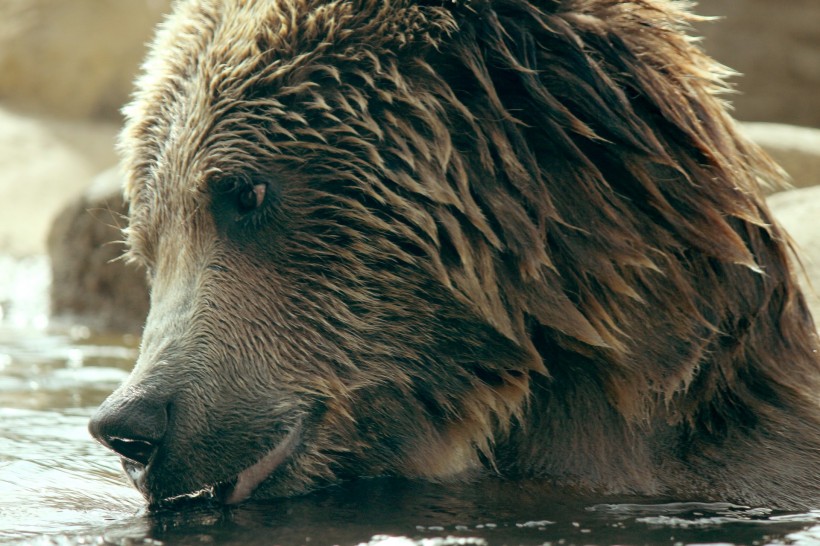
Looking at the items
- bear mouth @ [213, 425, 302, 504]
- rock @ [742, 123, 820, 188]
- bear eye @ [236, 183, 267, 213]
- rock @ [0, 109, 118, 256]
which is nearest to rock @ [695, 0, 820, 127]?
rock @ [742, 123, 820, 188]

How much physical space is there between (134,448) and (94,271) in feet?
20.2

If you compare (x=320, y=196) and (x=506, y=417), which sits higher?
(x=320, y=196)

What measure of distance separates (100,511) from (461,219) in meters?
1.27

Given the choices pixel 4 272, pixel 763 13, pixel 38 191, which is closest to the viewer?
pixel 4 272

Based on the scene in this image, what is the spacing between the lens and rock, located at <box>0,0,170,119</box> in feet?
55.1

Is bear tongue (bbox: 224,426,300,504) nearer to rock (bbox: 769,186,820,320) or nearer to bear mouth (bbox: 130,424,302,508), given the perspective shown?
bear mouth (bbox: 130,424,302,508)

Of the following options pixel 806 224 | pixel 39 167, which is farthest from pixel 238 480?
pixel 39 167

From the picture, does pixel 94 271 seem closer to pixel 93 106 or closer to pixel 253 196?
pixel 253 196

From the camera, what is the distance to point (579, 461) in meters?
3.48

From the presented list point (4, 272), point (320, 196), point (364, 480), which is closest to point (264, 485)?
point (364, 480)

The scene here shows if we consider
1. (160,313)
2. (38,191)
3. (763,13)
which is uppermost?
(763,13)

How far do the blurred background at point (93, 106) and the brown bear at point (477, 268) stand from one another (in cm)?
226

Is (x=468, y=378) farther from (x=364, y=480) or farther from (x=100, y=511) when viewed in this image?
(x=100, y=511)

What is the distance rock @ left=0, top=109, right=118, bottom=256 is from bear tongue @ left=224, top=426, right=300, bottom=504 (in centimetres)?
1077
